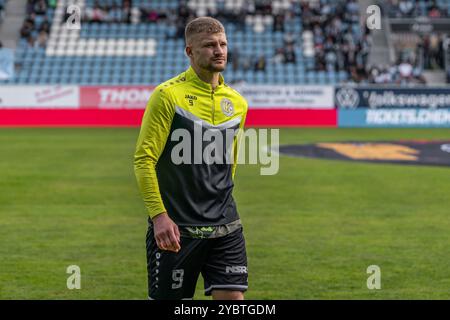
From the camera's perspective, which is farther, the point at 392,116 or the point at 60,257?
the point at 392,116

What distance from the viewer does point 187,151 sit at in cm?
495

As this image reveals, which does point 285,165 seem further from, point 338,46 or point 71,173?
point 338,46

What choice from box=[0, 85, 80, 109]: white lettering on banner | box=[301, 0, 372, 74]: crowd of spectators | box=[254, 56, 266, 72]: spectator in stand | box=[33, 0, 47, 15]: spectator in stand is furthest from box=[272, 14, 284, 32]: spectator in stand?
box=[0, 85, 80, 109]: white lettering on banner

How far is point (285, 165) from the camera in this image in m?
19.9

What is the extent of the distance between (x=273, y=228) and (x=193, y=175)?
21.7 feet

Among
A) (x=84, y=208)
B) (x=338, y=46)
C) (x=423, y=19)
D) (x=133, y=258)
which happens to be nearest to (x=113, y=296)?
(x=133, y=258)

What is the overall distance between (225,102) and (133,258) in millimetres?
4656

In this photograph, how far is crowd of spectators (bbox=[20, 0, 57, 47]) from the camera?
41.0m

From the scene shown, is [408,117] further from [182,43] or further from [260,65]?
[182,43]

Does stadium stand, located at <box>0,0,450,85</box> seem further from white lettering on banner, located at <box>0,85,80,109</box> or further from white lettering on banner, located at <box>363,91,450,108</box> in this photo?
white lettering on banner, located at <box>0,85,80,109</box>

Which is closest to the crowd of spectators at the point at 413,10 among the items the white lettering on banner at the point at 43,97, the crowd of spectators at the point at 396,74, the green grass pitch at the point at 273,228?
the crowd of spectators at the point at 396,74

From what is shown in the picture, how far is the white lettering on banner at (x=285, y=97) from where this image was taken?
112ft

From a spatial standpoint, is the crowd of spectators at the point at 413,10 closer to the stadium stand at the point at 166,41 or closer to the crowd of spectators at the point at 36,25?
the stadium stand at the point at 166,41

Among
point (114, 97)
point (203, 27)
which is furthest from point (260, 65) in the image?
point (203, 27)
